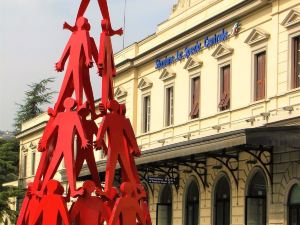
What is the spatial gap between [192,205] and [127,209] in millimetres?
17507

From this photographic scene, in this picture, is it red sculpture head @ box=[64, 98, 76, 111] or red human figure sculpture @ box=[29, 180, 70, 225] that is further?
red sculpture head @ box=[64, 98, 76, 111]

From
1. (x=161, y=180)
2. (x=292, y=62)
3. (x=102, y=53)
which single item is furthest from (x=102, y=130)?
(x=161, y=180)

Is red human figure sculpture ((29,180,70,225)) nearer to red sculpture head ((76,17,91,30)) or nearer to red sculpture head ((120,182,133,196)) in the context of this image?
red sculpture head ((120,182,133,196))

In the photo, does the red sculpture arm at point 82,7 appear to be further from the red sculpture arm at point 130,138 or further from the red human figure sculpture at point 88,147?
the red sculpture arm at point 130,138

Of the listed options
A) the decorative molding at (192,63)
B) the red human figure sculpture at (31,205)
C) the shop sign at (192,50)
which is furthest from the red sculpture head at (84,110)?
the decorative molding at (192,63)

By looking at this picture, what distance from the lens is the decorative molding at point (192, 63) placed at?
99.0 feet

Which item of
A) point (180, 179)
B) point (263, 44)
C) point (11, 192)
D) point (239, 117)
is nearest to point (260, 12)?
point (263, 44)

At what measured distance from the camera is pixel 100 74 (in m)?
13.8

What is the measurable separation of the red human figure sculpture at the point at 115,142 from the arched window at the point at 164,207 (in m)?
18.8

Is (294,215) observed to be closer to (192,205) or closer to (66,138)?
(192,205)

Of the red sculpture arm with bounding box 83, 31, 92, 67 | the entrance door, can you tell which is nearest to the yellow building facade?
the entrance door

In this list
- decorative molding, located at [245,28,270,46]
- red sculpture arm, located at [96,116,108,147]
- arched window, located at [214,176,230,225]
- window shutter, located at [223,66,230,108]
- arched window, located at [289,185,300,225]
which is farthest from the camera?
window shutter, located at [223,66,230,108]

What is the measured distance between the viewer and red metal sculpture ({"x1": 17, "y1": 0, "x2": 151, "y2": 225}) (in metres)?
12.9

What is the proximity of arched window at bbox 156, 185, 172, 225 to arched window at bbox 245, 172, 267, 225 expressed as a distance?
672 centimetres
